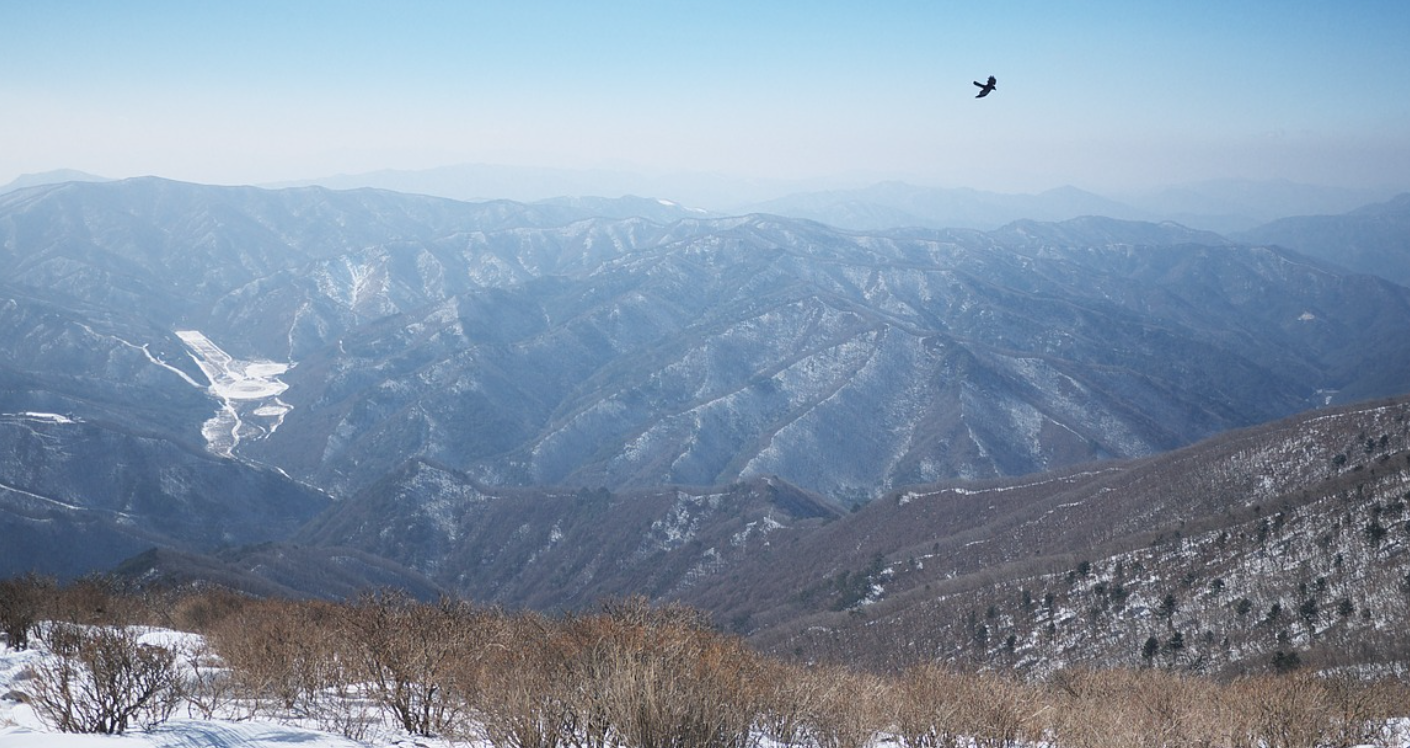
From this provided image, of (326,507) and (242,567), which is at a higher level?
(242,567)

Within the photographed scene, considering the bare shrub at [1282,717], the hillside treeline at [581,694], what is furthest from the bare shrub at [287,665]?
the bare shrub at [1282,717]

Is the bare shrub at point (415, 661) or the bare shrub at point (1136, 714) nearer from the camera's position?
the bare shrub at point (415, 661)

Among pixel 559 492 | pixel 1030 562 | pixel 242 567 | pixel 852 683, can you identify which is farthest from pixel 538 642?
pixel 559 492

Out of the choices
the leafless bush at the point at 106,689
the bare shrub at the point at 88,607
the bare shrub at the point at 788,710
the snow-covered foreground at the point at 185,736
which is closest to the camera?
the snow-covered foreground at the point at 185,736

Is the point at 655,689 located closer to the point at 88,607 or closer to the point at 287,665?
the point at 287,665

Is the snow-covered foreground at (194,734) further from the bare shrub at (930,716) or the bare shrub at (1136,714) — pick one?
the bare shrub at (1136,714)

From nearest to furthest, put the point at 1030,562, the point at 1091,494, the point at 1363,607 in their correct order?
the point at 1363,607, the point at 1030,562, the point at 1091,494

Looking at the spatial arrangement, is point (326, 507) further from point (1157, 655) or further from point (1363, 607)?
point (1363, 607)
